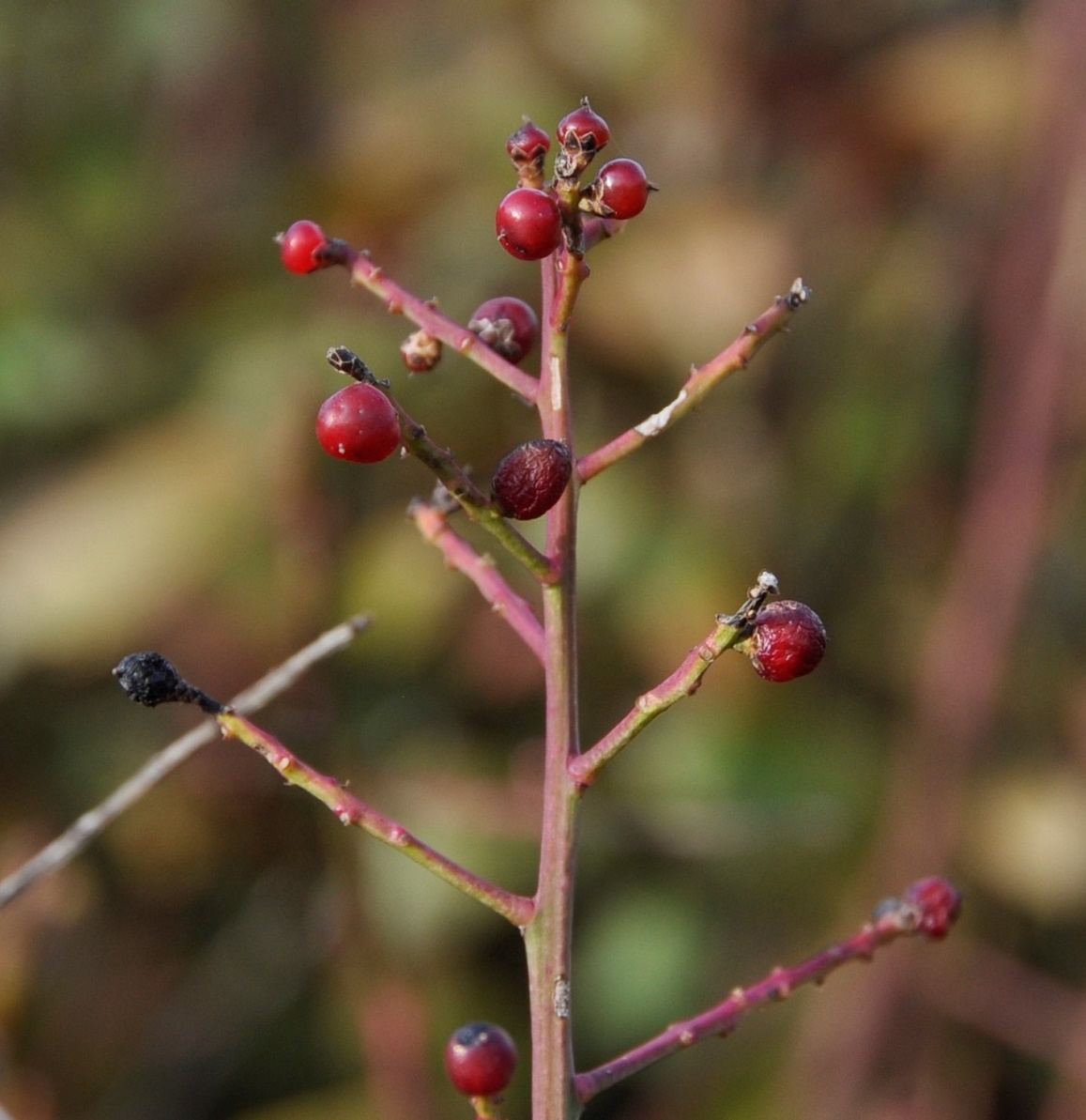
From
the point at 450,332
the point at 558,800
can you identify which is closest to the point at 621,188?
the point at 450,332

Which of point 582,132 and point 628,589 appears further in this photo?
point 628,589

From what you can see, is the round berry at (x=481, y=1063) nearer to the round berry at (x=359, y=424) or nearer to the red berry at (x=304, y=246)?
the round berry at (x=359, y=424)

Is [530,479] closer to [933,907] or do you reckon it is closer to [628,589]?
[933,907]

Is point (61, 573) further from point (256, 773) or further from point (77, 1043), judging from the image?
point (77, 1043)

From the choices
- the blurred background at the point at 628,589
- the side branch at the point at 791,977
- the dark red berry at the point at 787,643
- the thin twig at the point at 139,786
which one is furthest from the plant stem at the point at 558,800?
the blurred background at the point at 628,589

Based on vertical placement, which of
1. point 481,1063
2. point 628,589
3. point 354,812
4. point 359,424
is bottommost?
point 481,1063

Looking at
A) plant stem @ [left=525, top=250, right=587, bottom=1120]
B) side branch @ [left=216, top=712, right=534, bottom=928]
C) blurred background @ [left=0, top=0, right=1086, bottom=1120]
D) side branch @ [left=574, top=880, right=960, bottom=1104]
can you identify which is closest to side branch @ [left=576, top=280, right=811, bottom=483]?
plant stem @ [left=525, top=250, right=587, bottom=1120]

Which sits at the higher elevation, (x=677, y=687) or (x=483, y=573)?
(x=483, y=573)

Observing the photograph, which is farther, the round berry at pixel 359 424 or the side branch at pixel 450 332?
the side branch at pixel 450 332
